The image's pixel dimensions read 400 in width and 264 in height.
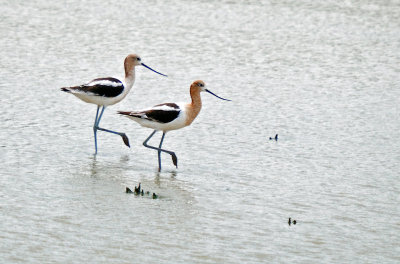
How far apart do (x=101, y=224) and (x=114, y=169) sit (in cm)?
202

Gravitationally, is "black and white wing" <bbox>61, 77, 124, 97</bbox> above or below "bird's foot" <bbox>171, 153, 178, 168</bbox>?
above

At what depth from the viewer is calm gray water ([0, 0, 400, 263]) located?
23.4ft

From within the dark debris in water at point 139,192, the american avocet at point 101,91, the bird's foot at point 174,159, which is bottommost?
the dark debris in water at point 139,192

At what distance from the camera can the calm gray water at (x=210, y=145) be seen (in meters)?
7.12

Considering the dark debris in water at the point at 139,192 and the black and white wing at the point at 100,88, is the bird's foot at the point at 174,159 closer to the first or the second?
the dark debris in water at the point at 139,192

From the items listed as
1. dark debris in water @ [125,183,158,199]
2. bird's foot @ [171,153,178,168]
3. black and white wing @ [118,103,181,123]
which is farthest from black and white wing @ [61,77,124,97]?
dark debris in water @ [125,183,158,199]

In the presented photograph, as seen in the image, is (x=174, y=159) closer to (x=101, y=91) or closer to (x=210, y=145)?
(x=210, y=145)

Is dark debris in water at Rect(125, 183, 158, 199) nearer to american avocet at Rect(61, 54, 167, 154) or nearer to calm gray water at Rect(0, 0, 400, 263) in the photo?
calm gray water at Rect(0, 0, 400, 263)

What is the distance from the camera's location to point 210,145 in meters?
10.4

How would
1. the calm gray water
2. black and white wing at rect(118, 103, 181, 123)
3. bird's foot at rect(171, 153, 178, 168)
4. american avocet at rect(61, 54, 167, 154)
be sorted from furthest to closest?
1. american avocet at rect(61, 54, 167, 154)
2. black and white wing at rect(118, 103, 181, 123)
3. bird's foot at rect(171, 153, 178, 168)
4. the calm gray water

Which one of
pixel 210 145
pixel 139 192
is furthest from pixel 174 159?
pixel 139 192

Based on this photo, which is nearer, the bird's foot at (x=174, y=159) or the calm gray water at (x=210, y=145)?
the calm gray water at (x=210, y=145)

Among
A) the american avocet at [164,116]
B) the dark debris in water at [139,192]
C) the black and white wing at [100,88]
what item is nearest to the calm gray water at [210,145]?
the dark debris in water at [139,192]

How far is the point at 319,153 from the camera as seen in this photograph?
10.4m
